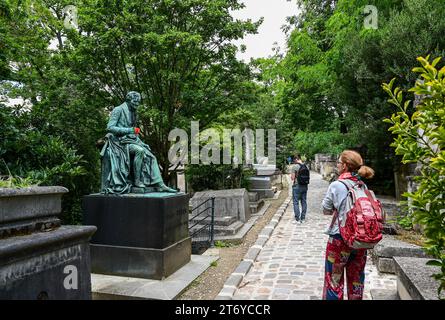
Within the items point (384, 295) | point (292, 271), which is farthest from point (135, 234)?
point (384, 295)

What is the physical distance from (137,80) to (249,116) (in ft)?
13.7

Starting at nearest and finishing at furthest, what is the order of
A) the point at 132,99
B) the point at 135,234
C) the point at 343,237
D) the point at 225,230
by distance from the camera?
1. the point at 343,237
2. the point at 135,234
3. the point at 132,99
4. the point at 225,230

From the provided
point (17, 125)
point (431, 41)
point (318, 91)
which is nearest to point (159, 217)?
point (17, 125)

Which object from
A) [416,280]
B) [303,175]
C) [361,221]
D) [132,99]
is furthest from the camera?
[303,175]

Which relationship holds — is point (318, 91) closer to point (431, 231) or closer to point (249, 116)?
point (249, 116)

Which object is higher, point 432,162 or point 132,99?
point 132,99

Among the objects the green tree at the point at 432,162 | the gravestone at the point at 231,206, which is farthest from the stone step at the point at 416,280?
the gravestone at the point at 231,206

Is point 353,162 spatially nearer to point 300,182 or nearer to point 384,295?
point 384,295

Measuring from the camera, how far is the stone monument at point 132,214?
5305 mm

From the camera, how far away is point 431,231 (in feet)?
7.24

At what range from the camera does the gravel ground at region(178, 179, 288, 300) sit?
16.2ft

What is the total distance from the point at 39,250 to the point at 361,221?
309cm

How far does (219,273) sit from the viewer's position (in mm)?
5875

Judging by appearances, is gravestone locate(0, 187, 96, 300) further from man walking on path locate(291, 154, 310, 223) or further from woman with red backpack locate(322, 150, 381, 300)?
man walking on path locate(291, 154, 310, 223)
